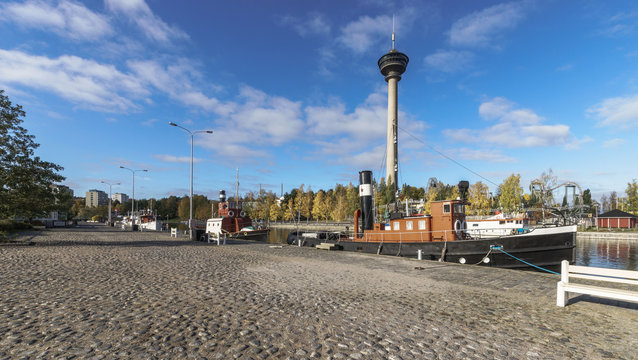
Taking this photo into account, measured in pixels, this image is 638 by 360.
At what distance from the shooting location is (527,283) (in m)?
Answer: 9.41

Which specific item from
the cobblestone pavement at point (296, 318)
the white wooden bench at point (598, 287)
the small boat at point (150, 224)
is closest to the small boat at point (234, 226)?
the small boat at point (150, 224)

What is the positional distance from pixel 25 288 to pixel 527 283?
14.4m

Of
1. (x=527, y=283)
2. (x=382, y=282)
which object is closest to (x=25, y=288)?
(x=382, y=282)

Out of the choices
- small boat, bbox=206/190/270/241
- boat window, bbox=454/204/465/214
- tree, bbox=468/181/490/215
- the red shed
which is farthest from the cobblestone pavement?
the red shed

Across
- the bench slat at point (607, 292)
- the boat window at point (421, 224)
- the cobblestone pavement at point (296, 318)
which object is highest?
the boat window at point (421, 224)

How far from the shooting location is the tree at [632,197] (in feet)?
158

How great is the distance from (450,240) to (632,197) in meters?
55.8

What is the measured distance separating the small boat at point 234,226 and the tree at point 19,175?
16.1 metres

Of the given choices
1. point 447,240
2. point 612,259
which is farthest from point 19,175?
point 612,259

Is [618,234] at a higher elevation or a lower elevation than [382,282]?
lower

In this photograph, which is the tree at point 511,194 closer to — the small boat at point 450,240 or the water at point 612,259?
the water at point 612,259

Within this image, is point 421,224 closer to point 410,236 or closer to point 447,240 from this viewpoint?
point 410,236

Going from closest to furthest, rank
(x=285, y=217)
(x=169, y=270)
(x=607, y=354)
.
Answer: (x=607, y=354) → (x=169, y=270) → (x=285, y=217)

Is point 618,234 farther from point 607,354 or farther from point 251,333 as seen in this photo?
point 251,333
